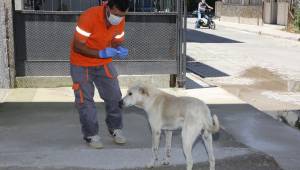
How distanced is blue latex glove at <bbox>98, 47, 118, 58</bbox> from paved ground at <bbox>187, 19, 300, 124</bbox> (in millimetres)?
4054

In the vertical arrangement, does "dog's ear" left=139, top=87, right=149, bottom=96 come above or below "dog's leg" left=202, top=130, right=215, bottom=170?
above

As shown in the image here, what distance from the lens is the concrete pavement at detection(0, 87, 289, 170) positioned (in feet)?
18.9

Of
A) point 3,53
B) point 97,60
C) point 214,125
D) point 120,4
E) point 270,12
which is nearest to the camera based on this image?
point 214,125

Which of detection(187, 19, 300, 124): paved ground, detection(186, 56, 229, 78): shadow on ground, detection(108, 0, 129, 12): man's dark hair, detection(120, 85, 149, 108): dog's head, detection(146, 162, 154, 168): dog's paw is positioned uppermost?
detection(108, 0, 129, 12): man's dark hair

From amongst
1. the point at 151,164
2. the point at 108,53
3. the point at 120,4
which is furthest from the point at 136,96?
the point at 120,4

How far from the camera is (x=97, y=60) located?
604cm

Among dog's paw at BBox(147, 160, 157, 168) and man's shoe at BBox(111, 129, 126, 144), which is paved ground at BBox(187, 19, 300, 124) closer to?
man's shoe at BBox(111, 129, 126, 144)

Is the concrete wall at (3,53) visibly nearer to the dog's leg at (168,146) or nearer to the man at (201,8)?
the dog's leg at (168,146)

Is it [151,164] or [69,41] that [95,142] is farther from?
[69,41]

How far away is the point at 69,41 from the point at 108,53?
4.46 meters

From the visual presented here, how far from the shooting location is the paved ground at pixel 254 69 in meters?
10.2

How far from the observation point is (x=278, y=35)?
2620cm

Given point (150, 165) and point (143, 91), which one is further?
point (150, 165)

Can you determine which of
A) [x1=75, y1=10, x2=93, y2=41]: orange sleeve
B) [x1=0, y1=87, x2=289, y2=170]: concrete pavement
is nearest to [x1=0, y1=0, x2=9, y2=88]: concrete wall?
[x1=0, y1=87, x2=289, y2=170]: concrete pavement
